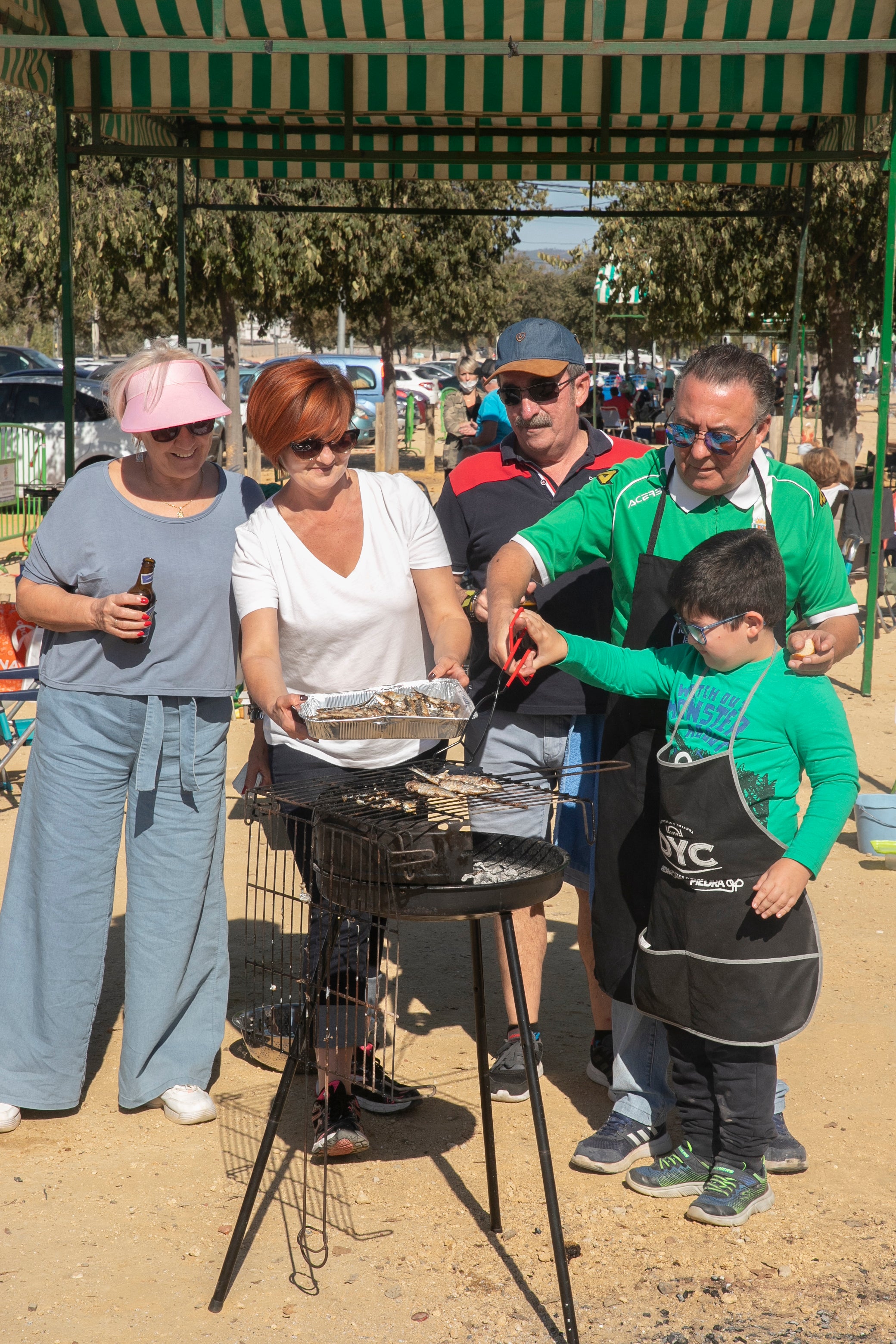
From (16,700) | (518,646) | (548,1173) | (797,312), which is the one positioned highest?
(797,312)

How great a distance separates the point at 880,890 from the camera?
5398mm

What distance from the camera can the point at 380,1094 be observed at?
3.53 metres

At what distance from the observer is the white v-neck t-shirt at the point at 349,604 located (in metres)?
3.12

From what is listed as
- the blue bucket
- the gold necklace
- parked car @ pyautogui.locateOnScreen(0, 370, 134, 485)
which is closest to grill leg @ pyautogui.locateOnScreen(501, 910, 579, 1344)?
the gold necklace

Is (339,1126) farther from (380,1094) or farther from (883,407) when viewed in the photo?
(883,407)

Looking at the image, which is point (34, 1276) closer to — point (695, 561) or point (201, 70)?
point (695, 561)

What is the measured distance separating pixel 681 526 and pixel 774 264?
1480 cm

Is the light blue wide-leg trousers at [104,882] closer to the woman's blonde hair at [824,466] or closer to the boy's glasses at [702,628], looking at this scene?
the boy's glasses at [702,628]

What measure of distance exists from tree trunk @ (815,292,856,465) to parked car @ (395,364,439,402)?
1427cm

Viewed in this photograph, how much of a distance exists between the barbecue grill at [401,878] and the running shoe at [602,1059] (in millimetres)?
686

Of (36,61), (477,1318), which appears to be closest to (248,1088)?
(477,1318)

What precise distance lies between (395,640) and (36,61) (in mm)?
4069

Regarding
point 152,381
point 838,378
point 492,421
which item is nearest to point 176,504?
point 152,381

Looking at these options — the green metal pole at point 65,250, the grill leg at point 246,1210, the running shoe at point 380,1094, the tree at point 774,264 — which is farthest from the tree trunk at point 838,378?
the grill leg at point 246,1210
